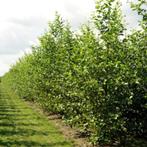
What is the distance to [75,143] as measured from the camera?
71.6ft

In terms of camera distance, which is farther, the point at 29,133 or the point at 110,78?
the point at 29,133

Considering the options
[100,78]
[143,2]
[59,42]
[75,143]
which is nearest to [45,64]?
[59,42]

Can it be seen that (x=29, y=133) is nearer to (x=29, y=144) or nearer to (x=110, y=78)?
(x=29, y=144)

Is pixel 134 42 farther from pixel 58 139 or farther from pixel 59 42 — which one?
pixel 59 42

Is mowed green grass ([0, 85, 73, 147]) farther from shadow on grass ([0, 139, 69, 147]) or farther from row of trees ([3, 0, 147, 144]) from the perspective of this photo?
row of trees ([3, 0, 147, 144])

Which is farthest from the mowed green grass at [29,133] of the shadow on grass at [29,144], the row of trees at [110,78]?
the row of trees at [110,78]

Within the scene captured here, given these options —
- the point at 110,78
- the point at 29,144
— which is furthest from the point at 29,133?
the point at 110,78

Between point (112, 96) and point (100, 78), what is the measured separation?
0.99 meters

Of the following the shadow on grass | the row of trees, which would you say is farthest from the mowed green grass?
the row of trees

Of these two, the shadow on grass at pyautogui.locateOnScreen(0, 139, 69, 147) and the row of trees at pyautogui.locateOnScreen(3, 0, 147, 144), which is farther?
the shadow on grass at pyautogui.locateOnScreen(0, 139, 69, 147)

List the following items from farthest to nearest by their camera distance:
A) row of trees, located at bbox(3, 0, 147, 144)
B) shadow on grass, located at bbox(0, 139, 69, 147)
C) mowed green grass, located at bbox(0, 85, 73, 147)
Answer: mowed green grass, located at bbox(0, 85, 73, 147) → shadow on grass, located at bbox(0, 139, 69, 147) → row of trees, located at bbox(3, 0, 147, 144)

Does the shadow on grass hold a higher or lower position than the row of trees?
Result: lower

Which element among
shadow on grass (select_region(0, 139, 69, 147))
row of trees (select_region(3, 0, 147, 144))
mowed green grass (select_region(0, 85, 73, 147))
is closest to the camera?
row of trees (select_region(3, 0, 147, 144))

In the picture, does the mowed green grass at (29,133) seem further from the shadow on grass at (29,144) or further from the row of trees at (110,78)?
the row of trees at (110,78)
